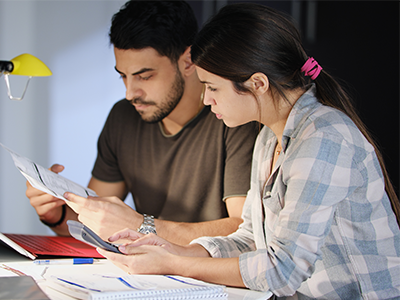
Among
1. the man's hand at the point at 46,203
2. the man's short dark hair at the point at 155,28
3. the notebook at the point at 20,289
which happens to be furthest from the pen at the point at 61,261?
the man's short dark hair at the point at 155,28

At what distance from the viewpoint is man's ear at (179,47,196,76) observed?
1.76 m

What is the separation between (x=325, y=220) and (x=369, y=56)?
144cm

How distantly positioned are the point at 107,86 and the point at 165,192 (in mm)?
1531

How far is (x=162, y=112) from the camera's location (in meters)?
1.74

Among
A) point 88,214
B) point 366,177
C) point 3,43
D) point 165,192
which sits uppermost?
point 3,43

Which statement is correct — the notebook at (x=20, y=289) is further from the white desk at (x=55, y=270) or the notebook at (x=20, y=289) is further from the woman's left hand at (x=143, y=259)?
the woman's left hand at (x=143, y=259)

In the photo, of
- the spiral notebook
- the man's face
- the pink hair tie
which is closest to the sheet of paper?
the spiral notebook

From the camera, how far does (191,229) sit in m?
1.51

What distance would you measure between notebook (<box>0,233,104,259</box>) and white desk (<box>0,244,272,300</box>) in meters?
0.03

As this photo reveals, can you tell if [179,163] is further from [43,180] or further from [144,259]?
[144,259]

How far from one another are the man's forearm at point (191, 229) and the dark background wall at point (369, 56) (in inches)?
39.8

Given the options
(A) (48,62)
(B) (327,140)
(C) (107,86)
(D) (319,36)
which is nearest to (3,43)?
(A) (48,62)

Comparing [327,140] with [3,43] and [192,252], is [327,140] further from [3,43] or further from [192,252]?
[3,43]

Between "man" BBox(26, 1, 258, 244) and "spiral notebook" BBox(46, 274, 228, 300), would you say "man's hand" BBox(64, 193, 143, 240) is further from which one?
"spiral notebook" BBox(46, 274, 228, 300)
